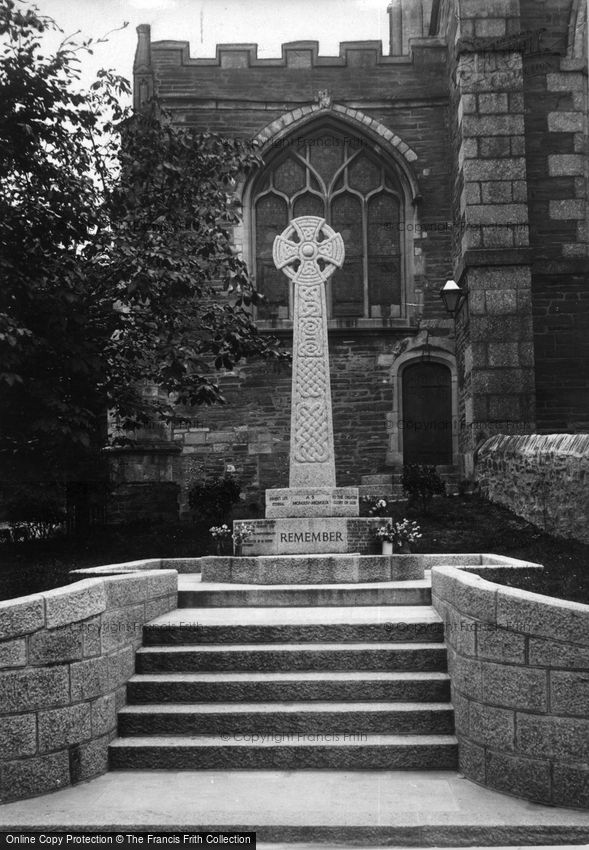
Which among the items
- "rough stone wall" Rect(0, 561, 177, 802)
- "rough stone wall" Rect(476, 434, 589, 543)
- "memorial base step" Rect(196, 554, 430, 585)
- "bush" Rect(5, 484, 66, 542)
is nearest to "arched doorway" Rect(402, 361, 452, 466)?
"rough stone wall" Rect(476, 434, 589, 543)

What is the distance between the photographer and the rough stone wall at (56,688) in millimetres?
4988

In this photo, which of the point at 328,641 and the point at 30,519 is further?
the point at 30,519

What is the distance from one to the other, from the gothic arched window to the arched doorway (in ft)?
5.27

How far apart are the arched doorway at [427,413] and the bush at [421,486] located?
131 inches

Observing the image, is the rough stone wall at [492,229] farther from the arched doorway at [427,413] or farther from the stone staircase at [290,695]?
the stone staircase at [290,695]

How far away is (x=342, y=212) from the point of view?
62.0ft

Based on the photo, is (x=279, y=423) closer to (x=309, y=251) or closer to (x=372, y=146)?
(x=372, y=146)

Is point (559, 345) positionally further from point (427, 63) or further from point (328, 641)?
point (328, 641)

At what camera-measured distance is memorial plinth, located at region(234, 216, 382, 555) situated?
9.47 meters

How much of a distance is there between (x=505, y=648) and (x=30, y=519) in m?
10.6

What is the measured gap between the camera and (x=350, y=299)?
18719 millimetres

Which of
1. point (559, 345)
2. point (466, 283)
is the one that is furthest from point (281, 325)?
point (559, 345)

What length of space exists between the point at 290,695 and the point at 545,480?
266 inches

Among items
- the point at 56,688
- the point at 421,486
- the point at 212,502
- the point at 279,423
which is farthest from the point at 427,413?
the point at 56,688
